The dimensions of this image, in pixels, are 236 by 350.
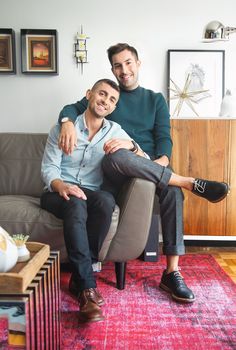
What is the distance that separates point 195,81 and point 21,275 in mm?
2345

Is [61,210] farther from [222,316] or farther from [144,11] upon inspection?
[144,11]

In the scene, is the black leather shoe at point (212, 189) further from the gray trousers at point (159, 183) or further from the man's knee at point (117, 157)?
the man's knee at point (117, 157)

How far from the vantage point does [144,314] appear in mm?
1759

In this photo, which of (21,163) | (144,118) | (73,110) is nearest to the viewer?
(73,110)

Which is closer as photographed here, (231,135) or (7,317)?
(7,317)

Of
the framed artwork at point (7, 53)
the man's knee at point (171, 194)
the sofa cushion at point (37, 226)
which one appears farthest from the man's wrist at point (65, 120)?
the framed artwork at point (7, 53)

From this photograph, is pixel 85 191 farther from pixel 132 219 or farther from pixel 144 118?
pixel 144 118

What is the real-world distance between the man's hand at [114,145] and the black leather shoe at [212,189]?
394 mm

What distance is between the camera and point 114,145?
1.96 meters

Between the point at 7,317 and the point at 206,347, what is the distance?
0.81 meters

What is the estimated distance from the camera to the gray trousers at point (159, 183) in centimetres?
191

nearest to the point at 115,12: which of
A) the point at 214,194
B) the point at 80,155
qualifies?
the point at 80,155

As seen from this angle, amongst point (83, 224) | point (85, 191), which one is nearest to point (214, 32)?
point (85, 191)

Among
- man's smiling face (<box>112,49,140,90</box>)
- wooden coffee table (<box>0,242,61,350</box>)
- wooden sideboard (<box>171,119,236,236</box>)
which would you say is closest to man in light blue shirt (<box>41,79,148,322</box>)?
man's smiling face (<box>112,49,140,90</box>)
